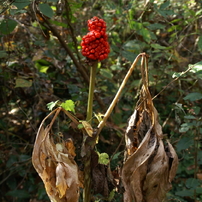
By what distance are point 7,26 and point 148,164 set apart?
48.4 inches

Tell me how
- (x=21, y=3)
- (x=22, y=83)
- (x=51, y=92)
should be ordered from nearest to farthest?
(x=21, y=3) → (x=22, y=83) → (x=51, y=92)

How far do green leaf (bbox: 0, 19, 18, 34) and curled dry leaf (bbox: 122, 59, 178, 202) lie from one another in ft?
3.32

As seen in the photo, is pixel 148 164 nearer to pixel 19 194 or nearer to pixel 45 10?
pixel 45 10

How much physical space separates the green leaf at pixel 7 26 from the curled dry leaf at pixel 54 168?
90 centimetres

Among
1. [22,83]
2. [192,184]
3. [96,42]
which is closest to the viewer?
[96,42]

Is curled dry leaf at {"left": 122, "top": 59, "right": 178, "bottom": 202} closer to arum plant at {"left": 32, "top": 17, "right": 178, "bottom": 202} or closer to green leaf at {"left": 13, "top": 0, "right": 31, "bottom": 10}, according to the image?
arum plant at {"left": 32, "top": 17, "right": 178, "bottom": 202}

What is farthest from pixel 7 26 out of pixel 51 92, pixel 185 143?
pixel 185 143

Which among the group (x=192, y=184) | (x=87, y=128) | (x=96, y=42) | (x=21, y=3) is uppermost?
(x=21, y=3)

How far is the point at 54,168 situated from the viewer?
1.11 m

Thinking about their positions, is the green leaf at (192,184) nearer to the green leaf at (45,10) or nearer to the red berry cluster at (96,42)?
the red berry cluster at (96,42)

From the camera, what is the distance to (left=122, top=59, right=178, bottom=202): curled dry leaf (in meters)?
1.13

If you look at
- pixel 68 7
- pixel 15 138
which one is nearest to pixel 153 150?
pixel 68 7

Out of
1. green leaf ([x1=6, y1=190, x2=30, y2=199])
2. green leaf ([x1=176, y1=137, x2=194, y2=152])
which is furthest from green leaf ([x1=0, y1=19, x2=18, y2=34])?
green leaf ([x1=176, y1=137, x2=194, y2=152])

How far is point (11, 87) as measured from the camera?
238 centimetres
